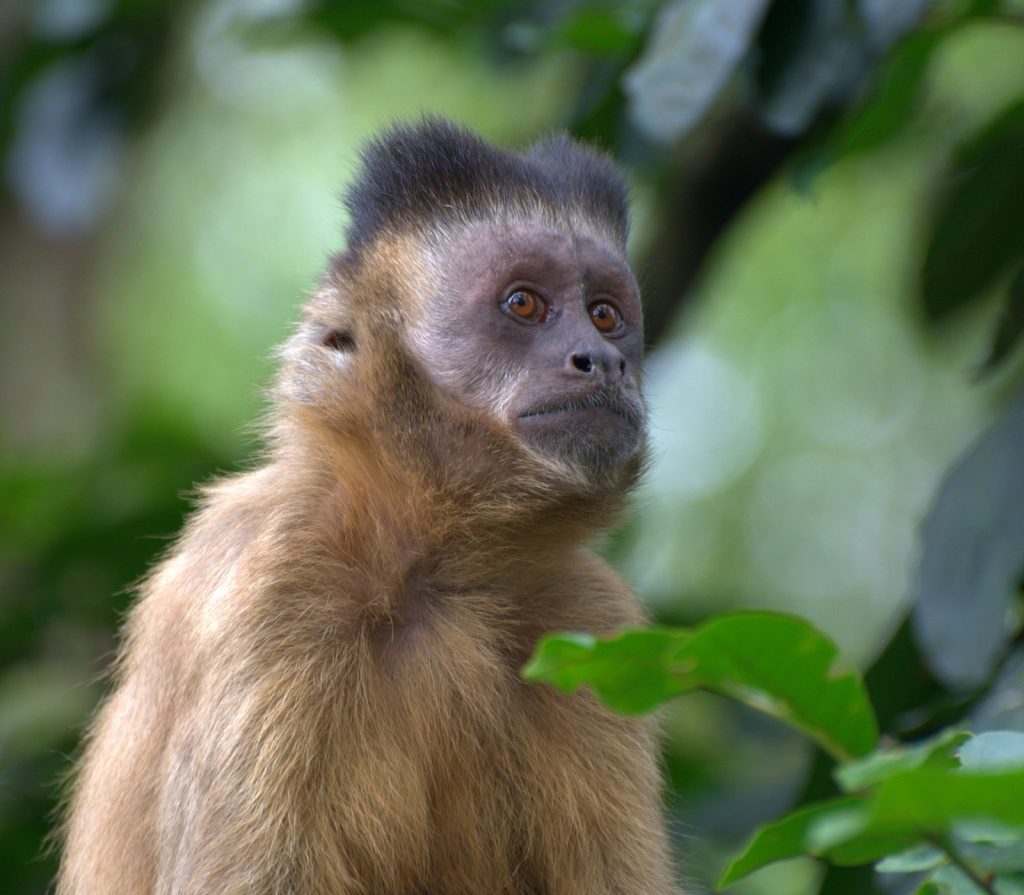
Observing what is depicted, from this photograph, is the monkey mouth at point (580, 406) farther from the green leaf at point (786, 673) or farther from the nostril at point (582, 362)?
the green leaf at point (786, 673)

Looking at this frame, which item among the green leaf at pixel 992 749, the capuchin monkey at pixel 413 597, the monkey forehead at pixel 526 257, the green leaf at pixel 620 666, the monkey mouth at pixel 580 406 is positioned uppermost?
the green leaf at pixel 992 749

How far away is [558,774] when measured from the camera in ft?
15.7

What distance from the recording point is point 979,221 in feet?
19.6

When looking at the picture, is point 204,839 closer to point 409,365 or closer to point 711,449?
point 409,365

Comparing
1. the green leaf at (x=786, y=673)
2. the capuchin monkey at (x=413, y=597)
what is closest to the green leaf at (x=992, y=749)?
the green leaf at (x=786, y=673)

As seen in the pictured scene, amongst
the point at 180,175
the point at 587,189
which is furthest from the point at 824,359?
the point at 587,189

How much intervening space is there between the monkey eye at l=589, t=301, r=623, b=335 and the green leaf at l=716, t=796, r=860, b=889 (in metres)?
3.02

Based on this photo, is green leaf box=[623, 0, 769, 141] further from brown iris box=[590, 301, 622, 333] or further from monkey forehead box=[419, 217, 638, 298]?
brown iris box=[590, 301, 622, 333]

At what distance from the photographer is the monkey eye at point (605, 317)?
5.26m

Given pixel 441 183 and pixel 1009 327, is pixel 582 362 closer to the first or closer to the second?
pixel 441 183

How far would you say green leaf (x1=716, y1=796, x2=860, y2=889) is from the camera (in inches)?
93.2

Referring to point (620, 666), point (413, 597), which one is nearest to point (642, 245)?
point (413, 597)

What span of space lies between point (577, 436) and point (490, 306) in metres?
0.64

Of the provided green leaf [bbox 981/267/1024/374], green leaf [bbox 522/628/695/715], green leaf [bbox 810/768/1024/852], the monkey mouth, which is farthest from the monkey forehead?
green leaf [bbox 810/768/1024/852]
